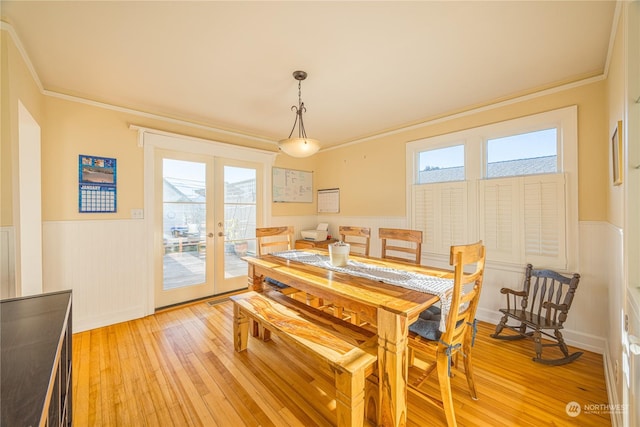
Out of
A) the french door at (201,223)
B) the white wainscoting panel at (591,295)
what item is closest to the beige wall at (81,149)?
the french door at (201,223)

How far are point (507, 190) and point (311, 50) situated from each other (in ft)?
7.61

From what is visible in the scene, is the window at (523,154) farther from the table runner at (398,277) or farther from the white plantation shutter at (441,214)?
the table runner at (398,277)

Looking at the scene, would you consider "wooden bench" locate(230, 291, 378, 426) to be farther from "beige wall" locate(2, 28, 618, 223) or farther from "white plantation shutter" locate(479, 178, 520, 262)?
"white plantation shutter" locate(479, 178, 520, 262)

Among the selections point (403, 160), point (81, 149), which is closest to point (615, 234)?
point (403, 160)

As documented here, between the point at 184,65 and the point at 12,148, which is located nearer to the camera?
the point at 12,148

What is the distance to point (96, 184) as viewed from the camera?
2629 mm

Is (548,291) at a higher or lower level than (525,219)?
lower

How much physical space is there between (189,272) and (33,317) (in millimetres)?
2303

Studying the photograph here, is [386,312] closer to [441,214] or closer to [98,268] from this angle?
[441,214]

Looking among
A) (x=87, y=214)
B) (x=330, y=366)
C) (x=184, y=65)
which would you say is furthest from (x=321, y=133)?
(x=330, y=366)

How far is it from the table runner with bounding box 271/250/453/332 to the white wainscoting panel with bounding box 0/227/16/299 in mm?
1848

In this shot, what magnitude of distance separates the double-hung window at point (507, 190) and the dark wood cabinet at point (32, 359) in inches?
126

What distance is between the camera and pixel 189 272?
3.26m

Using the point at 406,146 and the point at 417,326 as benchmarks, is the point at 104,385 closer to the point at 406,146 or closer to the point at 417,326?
the point at 417,326
